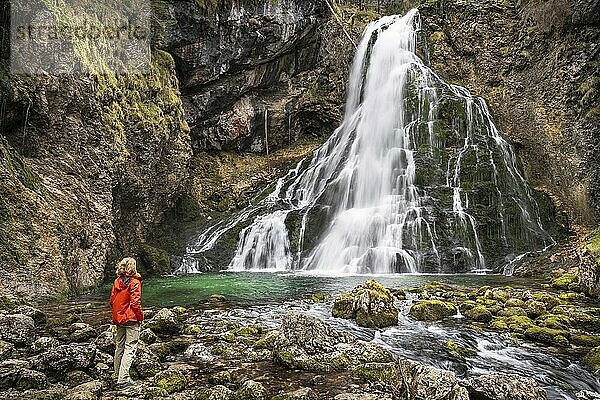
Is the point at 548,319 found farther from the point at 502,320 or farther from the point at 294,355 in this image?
Result: the point at 294,355

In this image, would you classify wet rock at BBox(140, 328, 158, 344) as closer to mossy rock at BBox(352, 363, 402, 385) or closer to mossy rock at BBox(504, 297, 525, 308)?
mossy rock at BBox(352, 363, 402, 385)

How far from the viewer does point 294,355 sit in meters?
7.17

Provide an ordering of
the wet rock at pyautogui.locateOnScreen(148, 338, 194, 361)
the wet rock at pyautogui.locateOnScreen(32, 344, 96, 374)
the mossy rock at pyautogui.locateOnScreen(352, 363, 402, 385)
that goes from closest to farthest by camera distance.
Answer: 1. the wet rock at pyautogui.locateOnScreen(32, 344, 96, 374)
2. the mossy rock at pyautogui.locateOnScreen(352, 363, 402, 385)
3. the wet rock at pyautogui.locateOnScreen(148, 338, 194, 361)

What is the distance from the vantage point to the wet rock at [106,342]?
7.34 meters

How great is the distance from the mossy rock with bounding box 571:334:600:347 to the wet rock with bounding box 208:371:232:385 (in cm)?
638

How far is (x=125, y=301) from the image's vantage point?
613cm

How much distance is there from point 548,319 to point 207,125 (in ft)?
85.3

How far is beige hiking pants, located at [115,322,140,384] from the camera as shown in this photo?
6078 millimetres

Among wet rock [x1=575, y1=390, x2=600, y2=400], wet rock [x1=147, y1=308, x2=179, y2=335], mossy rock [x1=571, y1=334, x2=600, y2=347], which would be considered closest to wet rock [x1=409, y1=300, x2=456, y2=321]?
mossy rock [x1=571, y1=334, x2=600, y2=347]

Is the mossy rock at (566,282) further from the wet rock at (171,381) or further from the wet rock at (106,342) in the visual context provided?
the wet rock at (106,342)

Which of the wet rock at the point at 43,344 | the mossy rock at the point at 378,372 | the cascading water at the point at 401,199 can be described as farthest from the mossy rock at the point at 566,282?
the wet rock at the point at 43,344

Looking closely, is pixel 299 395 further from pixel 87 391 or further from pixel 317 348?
pixel 87 391

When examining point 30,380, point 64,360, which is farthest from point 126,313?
point 30,380

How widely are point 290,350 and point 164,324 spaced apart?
295 cm
